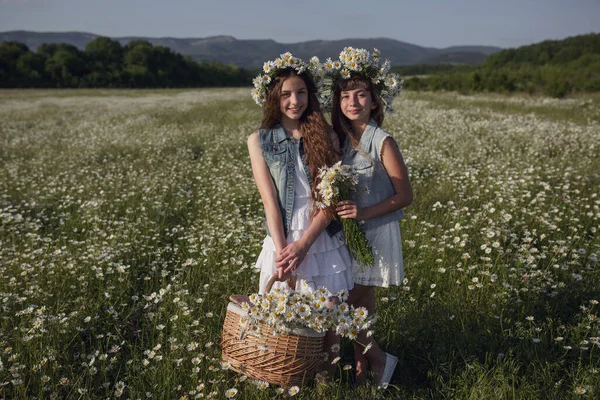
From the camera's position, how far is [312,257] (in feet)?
8.54

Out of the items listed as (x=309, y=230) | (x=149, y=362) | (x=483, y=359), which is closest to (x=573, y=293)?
(x=483, y=359)

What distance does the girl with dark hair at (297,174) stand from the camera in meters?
2.57

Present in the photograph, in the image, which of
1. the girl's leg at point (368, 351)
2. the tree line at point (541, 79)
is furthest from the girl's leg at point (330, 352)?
the tree line at point (541, 79)

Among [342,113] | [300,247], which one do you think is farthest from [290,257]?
[342,113]

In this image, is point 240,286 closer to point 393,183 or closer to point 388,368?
point 388,368

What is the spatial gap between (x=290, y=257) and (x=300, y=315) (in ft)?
1.12

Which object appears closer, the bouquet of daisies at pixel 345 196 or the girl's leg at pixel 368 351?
the bouquet of daisies at pixel 345 196

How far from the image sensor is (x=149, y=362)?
2.78 metres

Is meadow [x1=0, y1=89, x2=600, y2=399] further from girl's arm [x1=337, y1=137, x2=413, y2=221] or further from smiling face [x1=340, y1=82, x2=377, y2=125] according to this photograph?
smiling face [x1=340, y1=82, x2=377, y2=125]

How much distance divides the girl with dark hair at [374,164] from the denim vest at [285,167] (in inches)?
10.7

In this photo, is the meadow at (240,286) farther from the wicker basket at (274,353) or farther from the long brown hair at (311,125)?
the long brown hair at (311,125)

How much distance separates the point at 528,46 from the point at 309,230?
62404 mm

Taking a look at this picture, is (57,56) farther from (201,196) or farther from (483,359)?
(483,359)

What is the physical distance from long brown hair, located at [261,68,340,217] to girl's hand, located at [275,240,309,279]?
9.4 inches
